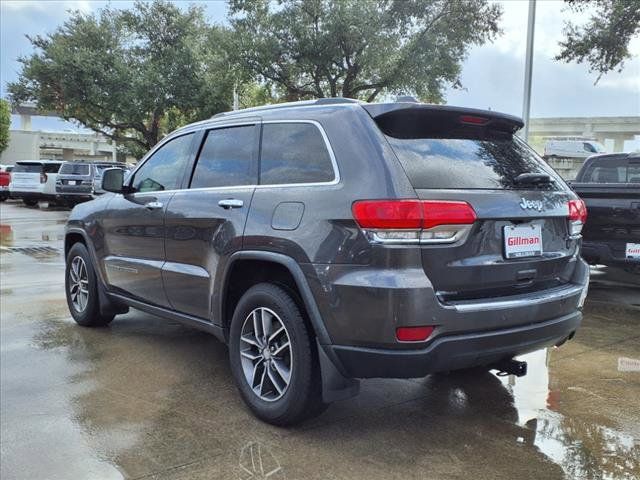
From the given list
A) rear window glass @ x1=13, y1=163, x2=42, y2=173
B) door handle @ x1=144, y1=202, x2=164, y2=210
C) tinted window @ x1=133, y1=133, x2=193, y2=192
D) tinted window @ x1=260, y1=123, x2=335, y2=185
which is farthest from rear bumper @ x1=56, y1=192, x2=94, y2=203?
tinted window @ x1=260, y1=123, x2=335, y2=185

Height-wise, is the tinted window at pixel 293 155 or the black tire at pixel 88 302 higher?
the tinted window at pixel 293 155

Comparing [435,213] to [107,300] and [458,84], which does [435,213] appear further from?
[458,84]

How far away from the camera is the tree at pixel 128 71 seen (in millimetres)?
25641

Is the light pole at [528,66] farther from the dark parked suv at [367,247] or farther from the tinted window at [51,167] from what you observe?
the tinted window at [51,167]

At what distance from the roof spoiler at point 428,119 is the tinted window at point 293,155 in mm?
360

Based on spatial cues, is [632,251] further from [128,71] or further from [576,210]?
[128,71]

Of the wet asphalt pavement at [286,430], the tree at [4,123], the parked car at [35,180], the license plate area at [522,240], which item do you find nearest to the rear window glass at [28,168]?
the parked car at [35,180]

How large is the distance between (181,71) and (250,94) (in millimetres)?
3047

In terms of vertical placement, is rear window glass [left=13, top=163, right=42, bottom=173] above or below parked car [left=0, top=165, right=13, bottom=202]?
above

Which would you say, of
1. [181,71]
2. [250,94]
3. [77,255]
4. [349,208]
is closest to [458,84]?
[250,94]

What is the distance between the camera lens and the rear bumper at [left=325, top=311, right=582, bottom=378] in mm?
2998

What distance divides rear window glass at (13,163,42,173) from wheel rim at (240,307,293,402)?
22075mm

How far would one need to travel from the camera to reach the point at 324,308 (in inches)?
124

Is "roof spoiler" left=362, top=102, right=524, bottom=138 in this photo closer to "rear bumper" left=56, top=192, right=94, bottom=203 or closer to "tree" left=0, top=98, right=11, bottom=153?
"rear bumper" left=56, top=192, right=94, bottom=203
